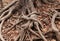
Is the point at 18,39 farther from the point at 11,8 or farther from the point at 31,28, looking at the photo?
the point at 11,8

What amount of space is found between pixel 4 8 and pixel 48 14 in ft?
3.49

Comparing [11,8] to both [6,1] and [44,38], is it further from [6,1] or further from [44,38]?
[44,38]

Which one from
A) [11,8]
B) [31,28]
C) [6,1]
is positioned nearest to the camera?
[31,28]

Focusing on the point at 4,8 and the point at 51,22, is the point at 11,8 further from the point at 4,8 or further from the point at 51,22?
the point at 51,22

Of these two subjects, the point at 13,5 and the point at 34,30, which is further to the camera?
the point at 13,5

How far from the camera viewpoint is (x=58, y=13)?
4.84m

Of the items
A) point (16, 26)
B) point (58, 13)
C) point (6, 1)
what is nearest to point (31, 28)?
point (16, 26)

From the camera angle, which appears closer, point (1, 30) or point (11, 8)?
point (1, 30)

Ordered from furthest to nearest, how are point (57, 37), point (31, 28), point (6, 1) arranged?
point (6, 1), point (31, 28), point (57, 37)

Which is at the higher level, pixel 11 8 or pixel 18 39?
pixel 11 8

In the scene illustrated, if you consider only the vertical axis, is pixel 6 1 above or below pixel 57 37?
above

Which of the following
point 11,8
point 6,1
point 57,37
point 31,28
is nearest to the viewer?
point 57,37

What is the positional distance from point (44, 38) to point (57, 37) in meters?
0.24

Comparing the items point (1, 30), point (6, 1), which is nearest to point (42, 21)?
point (1, 30)
